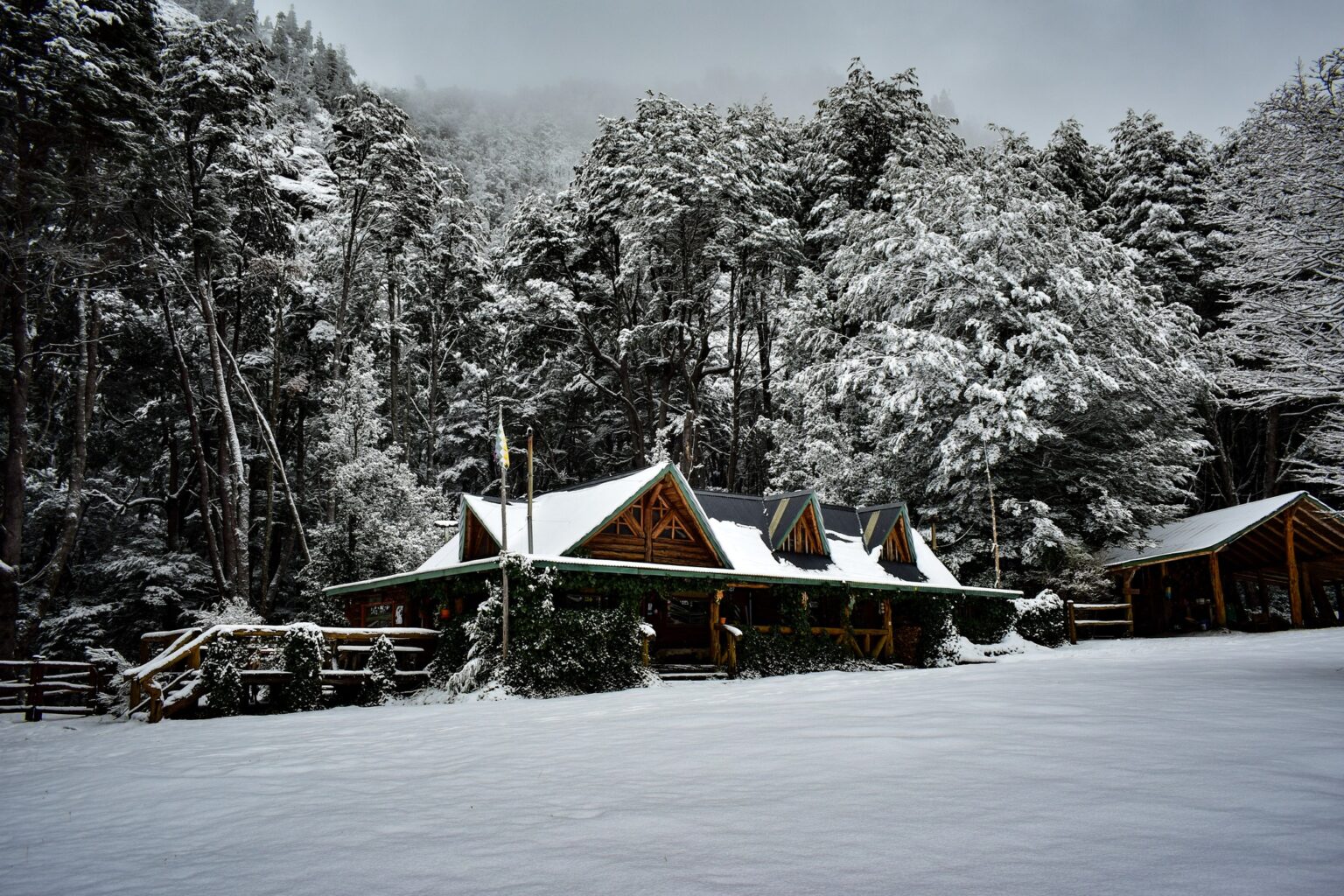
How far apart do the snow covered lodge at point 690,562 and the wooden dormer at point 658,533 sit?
0.03m

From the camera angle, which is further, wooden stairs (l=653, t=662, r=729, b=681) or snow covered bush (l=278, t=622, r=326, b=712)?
wooden stairs (l=653, t=662, r=729, b=681)

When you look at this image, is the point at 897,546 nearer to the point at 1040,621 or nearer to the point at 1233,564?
the point at 1040,621

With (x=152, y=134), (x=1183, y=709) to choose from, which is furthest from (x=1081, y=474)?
(x=152, y=134)

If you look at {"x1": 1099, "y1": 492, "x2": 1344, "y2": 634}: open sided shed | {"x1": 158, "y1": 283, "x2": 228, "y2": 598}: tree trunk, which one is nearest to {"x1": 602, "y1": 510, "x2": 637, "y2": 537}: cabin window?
{"x1": 158, "y1": 283, "x2": 228, "y2": 598}: tree trunk

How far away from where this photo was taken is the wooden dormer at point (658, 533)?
19.6m

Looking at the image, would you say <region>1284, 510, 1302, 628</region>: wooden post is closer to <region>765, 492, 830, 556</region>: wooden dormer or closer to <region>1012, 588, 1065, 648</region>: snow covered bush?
<region>1012, 588, 1065, 648</region>: snow covered bush

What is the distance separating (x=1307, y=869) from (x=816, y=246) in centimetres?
3946

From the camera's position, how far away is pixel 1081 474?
99.0 feet

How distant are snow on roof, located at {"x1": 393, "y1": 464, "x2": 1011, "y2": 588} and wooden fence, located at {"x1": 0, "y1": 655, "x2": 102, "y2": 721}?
23.3 feet

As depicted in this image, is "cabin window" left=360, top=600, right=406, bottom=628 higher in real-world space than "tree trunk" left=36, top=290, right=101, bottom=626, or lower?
lower

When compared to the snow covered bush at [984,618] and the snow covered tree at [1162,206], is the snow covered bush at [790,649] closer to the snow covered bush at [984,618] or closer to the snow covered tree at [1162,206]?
the snow covered bush at [984,618]

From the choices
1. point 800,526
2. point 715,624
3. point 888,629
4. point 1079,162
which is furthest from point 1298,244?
point 1079,162

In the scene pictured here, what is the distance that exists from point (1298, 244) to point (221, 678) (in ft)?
59.2

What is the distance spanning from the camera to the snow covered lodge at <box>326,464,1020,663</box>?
19219mm
